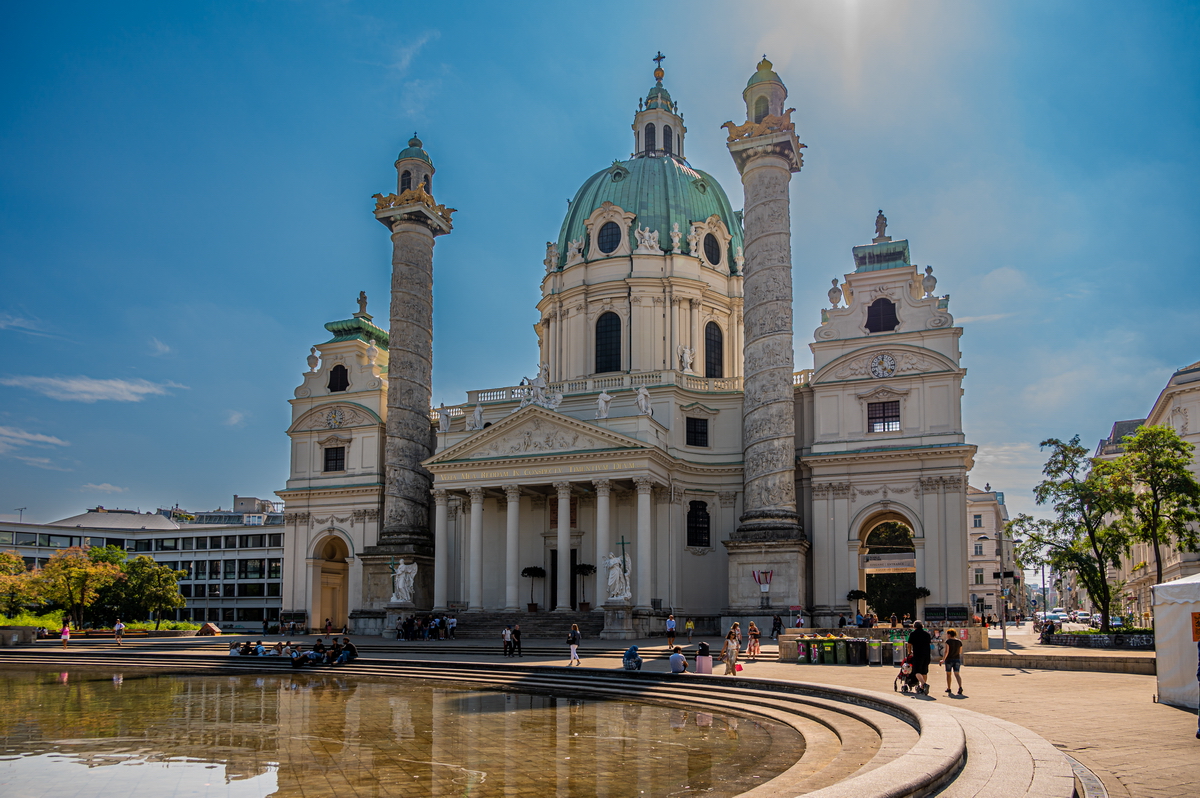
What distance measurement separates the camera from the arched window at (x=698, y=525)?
151 feet

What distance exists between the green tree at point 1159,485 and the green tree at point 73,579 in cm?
5388

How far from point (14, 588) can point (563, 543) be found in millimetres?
33291

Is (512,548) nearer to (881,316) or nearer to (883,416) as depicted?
(883,416)

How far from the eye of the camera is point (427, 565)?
158 ft

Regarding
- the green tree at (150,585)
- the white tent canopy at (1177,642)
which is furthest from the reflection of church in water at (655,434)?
Result: the white tent canopy at (1177,642)

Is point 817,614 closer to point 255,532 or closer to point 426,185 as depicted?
point 426,185

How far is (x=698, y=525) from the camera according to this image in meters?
46.4

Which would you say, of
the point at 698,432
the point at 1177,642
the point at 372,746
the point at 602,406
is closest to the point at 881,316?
the point at 698,432

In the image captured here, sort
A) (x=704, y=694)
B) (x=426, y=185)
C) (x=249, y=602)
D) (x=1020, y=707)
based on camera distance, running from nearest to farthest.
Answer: (x=1020, y=707) → (x=704, y=694) → (x=426, y=185) → (x=249, y=602)

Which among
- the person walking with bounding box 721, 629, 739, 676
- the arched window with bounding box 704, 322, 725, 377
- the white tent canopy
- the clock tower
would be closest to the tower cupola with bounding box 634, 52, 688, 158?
the arched window with bounding box 704, 322, 725, 377

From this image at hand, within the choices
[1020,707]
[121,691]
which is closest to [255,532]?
[121,691]

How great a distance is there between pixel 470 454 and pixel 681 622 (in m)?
12.5

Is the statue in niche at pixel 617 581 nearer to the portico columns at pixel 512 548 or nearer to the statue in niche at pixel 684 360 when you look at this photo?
the portico columns at pixel 512 548

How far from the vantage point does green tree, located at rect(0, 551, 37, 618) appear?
5288 centimetres
